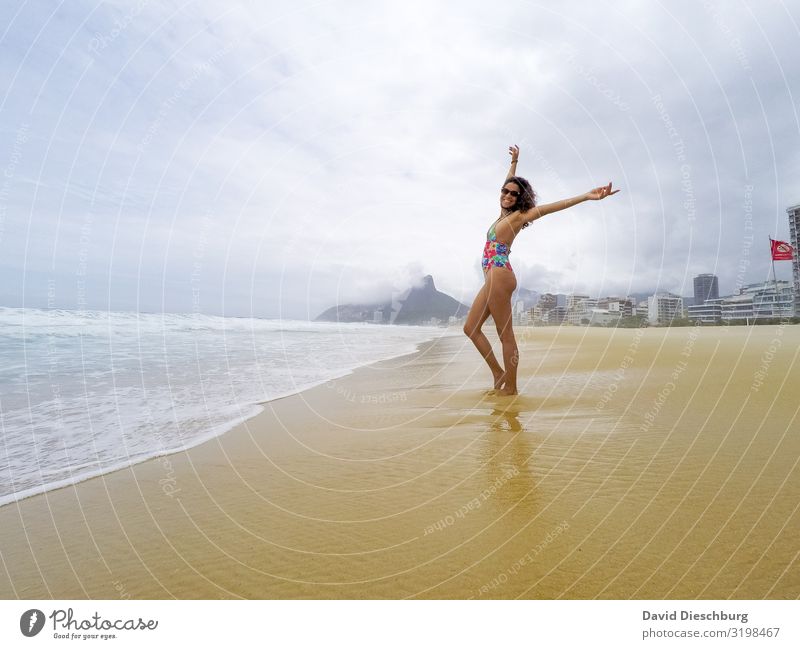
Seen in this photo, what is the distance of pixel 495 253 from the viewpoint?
215 inches

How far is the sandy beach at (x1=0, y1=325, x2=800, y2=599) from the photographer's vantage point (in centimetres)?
181

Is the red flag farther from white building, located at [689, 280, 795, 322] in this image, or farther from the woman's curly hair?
the woman's curly hair

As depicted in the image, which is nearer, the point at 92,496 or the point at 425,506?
the point at 425,506

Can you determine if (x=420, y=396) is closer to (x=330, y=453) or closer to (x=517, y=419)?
(x=517, y=419)

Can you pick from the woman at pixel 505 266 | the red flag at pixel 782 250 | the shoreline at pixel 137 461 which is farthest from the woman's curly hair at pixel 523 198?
the red flag at pixel 782 250

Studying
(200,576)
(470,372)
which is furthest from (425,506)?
(470,372)

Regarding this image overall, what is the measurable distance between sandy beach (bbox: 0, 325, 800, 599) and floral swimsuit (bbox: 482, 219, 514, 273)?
1.87m

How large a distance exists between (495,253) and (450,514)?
12.3 ft

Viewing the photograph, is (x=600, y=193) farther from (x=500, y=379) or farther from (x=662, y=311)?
(x=662, y=311)

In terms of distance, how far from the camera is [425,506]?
8.05 feet

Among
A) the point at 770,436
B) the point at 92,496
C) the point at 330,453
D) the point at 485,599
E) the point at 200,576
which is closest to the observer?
the point at 485,599

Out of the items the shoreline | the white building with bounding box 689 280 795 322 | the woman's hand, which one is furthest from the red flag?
the shoreline

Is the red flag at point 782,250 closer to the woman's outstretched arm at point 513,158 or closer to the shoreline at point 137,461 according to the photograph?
the woman's outstretched arm at point 513,158

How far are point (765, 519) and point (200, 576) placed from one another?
2.56 metres
